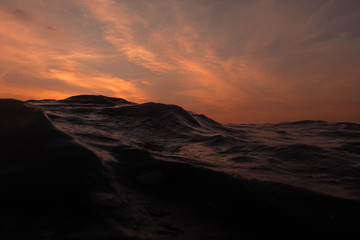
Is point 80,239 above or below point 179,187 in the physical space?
below

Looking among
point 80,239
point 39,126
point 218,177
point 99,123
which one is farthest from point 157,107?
point 80,239

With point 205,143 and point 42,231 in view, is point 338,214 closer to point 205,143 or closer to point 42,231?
point 42,231

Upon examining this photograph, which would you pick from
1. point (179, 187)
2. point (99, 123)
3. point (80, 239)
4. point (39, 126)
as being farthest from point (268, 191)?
point (99, 123)

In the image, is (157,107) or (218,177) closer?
(218,177)

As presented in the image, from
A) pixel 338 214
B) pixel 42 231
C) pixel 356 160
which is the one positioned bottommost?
pixel 42 231

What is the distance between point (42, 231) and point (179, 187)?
1.12 metres

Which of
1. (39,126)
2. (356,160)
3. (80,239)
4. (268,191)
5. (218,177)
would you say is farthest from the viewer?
(356,160)

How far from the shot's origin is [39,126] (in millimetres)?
2799

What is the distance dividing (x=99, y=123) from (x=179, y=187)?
3.14 meters

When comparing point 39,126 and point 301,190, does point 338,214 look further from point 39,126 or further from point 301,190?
point 39,126

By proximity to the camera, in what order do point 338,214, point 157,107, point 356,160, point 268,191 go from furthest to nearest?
point 157,107, point 356,160, point 268,191, point 338,214

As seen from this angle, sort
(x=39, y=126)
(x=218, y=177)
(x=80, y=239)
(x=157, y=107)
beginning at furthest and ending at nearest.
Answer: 1. (x=157, y=107)
2. (x=39, y=126)
3. (x=218, y=177)
4. (x=80, y=239)

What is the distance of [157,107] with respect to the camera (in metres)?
6.93

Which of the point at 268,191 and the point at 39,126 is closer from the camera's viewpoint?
the point at 268,191
